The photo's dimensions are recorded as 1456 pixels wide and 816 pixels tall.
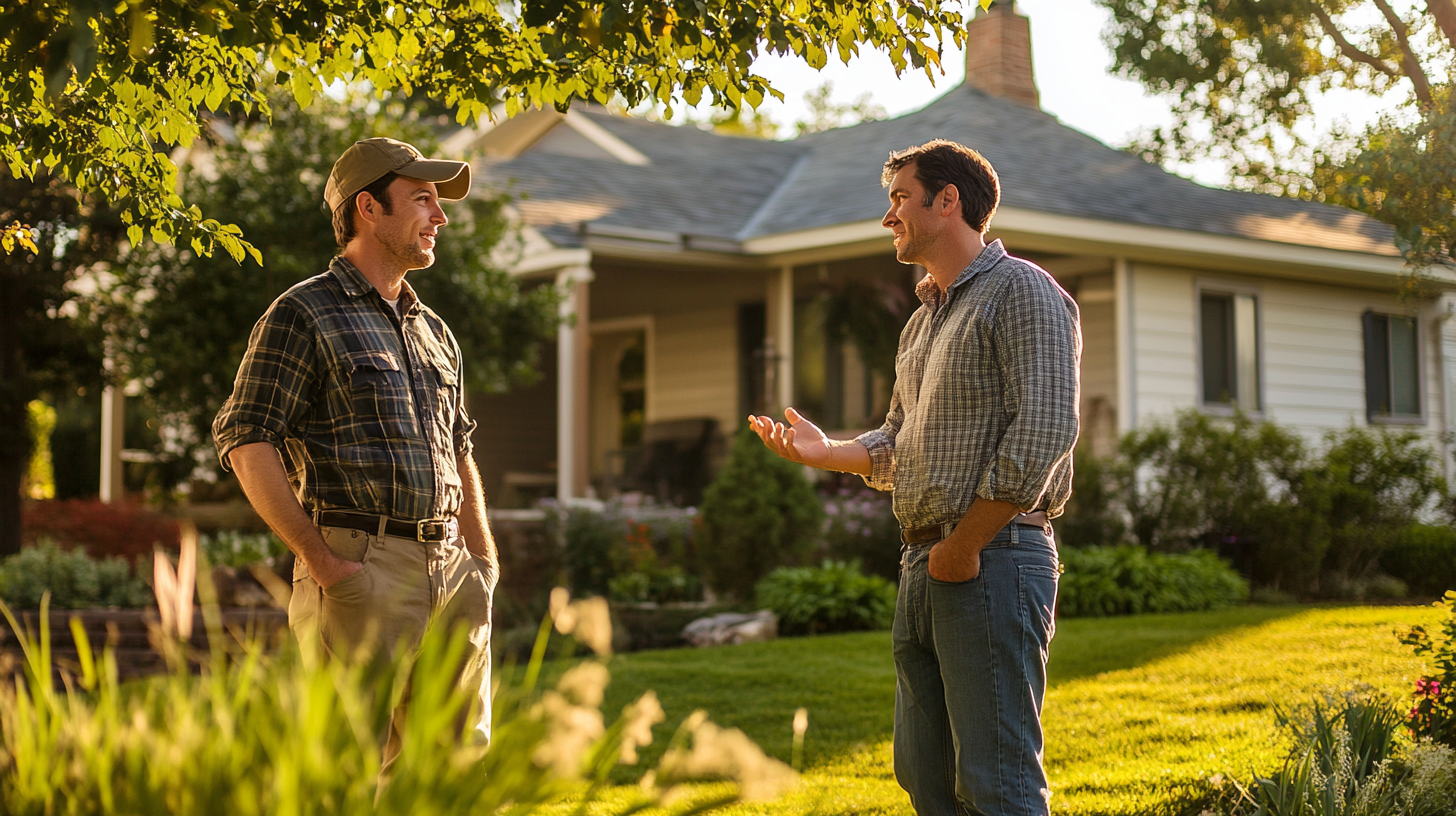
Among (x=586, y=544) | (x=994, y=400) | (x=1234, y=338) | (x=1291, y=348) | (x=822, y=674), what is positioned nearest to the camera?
(x=994, y=400)

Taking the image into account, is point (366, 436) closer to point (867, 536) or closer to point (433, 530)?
point (433, 530)

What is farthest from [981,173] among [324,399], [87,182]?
[87,182]

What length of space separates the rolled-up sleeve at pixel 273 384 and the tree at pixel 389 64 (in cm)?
63

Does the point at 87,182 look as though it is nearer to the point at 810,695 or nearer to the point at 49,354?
the point at 810,695

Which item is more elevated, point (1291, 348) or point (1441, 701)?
point (1291, 348)

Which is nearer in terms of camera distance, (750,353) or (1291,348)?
(1291,348)

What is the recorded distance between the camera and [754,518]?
35.7ft

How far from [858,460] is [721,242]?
11017mm

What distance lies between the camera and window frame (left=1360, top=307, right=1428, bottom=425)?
15.4 m

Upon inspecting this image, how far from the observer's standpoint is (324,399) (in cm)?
320

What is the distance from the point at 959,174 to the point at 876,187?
1108 centimetres

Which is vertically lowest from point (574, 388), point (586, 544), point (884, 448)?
point (586, 544)

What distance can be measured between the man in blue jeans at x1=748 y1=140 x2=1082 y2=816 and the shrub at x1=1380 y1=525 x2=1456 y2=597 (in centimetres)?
1073

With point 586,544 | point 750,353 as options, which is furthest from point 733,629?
point 750,353
